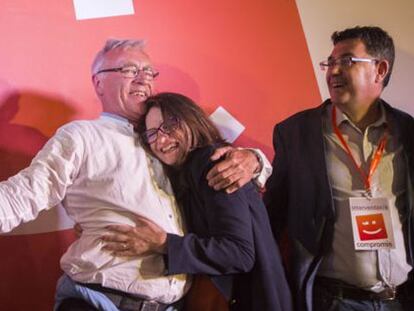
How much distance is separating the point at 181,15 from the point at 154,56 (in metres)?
0.24

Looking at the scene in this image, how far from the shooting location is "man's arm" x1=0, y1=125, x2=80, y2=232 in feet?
4.16

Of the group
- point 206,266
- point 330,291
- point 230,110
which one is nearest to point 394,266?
point 330,291

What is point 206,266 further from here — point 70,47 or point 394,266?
point 70,47

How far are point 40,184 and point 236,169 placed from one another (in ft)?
1.93

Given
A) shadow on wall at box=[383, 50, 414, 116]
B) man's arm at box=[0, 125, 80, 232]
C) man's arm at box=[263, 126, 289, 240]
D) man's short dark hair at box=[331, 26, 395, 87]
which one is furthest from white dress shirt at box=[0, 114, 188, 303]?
shadow on wall at box=[383, 50, 414, 116]

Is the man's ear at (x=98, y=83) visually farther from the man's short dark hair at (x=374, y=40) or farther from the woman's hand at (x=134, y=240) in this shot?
the man's short dark hair at (x=374, y=40)

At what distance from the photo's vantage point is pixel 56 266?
176 centimetres

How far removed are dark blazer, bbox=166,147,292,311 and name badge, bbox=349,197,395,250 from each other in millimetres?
340

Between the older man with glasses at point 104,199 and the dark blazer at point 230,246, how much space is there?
60mm

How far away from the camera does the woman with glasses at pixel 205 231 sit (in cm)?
138

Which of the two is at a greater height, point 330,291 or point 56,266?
point 56,266

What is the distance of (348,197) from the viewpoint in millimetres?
1706

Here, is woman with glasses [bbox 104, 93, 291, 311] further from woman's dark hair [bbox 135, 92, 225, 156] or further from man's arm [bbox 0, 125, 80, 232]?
man's arm [bbox 0, 125, 80, 232]

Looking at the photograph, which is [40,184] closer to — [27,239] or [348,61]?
[27,239]
